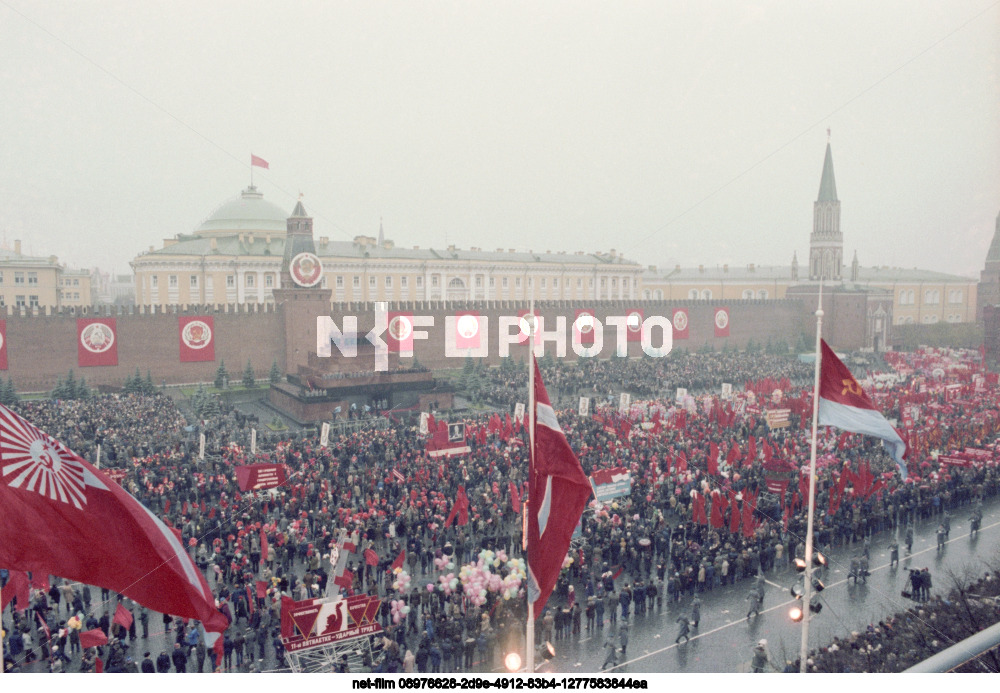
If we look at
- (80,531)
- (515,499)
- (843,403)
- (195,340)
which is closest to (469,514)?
(515,499)

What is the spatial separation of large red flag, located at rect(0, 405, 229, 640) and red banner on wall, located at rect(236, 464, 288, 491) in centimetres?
840

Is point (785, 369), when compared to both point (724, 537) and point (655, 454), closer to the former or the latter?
point (655, 454)

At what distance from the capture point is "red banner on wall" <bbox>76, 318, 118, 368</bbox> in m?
26.3

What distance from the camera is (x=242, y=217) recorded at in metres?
33.9

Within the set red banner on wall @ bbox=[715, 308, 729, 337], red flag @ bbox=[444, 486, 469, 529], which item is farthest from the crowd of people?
red banner on wall @ bbox=[715, 308, 729, 337]

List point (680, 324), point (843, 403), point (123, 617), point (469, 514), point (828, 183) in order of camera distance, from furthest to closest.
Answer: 1. point (680, 324)
2. point (828, 183)
3. point (469, 514)
4. point (123, 617)
5. point (843, 403)

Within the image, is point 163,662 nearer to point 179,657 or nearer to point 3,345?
point 179,657

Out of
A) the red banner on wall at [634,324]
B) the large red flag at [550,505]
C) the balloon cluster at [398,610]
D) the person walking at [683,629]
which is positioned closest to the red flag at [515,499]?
the balloon cluster at [398,610]

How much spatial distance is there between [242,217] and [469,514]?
971 inches

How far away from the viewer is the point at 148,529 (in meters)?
5.01

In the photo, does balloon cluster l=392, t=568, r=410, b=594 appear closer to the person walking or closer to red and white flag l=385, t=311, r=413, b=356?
the person walking

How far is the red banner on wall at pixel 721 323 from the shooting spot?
125 ft

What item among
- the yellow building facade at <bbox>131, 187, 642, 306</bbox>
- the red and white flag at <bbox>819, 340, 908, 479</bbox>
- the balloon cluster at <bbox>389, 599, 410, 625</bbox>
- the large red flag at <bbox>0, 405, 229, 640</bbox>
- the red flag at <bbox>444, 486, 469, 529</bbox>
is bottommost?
the balloon cluster at <bbox>389, 599, 410, 625</bbox>
